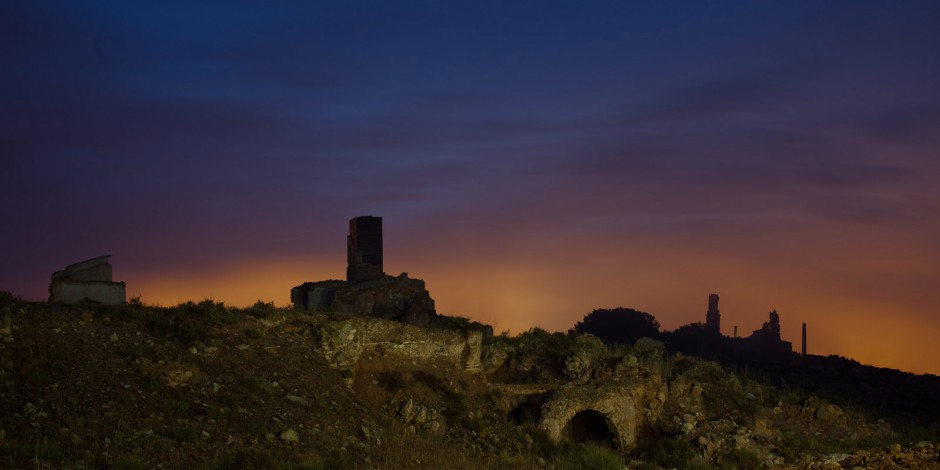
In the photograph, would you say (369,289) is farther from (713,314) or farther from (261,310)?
(713,314)

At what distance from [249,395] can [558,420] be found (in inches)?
372

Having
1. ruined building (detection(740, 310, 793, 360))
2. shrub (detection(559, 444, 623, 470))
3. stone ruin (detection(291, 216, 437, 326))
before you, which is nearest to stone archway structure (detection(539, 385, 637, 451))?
shrub (detection(559, 444, 623, 470))

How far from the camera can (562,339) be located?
2711 centimetres

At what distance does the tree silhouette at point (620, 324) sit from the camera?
231 feet

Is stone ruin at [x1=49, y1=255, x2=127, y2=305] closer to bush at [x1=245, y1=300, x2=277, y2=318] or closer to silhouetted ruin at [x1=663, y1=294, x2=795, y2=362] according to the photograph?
bush at [x1=245, y1=300, x2=277, y2=318]

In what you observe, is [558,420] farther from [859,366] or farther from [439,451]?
[859,366]

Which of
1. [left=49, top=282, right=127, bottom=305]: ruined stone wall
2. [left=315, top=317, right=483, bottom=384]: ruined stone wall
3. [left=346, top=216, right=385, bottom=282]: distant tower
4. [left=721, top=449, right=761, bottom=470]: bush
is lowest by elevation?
[left=721, top=449, right=761, bottom=470]: bush

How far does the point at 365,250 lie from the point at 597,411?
11940 mm

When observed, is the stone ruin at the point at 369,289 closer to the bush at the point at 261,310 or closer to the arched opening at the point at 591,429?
the bush at the point at 261,310

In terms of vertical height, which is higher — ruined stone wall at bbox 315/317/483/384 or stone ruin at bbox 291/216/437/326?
stone ruin at bbox 291/216/437/326

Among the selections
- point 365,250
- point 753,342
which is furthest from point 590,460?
point 753,342

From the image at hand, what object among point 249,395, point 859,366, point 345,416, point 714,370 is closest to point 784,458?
point 714,370

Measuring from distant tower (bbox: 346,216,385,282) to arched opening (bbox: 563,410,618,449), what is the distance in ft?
32.5

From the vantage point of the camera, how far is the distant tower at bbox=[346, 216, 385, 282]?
30.2 metres
